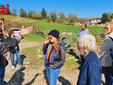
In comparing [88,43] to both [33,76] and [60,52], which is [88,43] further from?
[33,76]

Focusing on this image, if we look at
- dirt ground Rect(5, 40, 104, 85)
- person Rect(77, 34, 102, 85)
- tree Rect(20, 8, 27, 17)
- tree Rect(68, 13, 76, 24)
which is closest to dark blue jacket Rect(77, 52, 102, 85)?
person Rect(77, 34, 102, 85)

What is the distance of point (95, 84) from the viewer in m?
1.34

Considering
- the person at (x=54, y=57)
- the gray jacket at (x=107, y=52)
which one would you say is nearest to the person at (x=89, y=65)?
the person at (x=54, y=57)

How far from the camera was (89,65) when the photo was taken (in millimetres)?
1354

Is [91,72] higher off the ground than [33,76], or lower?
higher

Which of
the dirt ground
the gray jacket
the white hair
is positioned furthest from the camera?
the dirt ground

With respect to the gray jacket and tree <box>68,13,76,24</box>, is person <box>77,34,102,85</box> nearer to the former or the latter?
the gray jacket

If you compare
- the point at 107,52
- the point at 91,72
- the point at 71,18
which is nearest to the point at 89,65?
the point at 91,72

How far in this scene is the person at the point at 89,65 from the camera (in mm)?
1332

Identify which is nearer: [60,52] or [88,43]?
[88,43]

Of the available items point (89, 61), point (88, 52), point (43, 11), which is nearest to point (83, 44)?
point (88, 52)

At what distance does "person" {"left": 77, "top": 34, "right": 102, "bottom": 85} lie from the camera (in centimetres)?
133

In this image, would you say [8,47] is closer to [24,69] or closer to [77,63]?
[24,69]

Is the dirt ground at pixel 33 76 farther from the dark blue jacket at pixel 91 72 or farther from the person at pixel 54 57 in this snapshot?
the dark blue jacket at pixel 91 72
